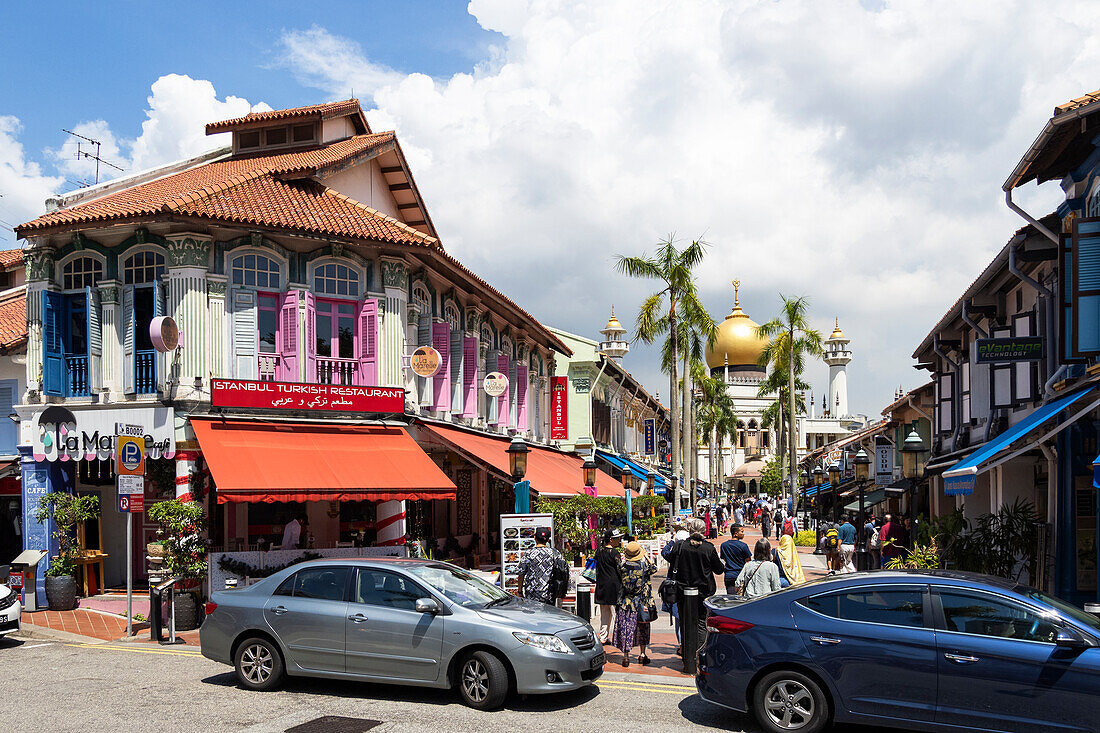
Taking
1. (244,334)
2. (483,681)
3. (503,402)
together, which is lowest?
(483,681)

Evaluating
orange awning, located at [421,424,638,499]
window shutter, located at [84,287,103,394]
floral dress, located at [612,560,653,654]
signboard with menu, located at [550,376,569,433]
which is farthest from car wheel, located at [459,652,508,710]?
signboard with menu, located at [550,376,569,433]

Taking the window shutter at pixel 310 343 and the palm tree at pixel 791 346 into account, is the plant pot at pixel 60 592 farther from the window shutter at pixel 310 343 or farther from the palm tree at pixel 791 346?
the palm tree at pixel 791 346

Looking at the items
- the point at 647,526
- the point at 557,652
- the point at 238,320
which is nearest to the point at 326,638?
the point at 557,652

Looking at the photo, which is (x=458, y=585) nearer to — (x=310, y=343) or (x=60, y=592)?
(x=310, y=343)

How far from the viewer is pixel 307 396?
711 inches

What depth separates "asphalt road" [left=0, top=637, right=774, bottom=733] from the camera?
8469 millimetres

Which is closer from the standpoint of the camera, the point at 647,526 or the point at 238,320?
the point at 238,320

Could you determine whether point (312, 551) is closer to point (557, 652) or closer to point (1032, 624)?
point (557, 652)

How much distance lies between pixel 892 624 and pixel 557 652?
122 inches

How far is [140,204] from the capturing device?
17859mm

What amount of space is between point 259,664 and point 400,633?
1.74 metres

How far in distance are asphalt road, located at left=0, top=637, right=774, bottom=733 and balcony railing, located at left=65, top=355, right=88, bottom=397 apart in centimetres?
785

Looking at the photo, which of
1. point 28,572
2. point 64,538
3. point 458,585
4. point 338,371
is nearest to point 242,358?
point 338,371

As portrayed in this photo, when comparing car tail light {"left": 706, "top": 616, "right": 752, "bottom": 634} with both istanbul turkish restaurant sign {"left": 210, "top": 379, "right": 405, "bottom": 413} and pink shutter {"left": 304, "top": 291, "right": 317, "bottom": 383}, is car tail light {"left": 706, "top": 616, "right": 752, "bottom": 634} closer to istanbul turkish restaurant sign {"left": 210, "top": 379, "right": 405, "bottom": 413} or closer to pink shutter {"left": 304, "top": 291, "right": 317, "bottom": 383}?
istanbul turkish restaurant sign {"left": 210, "top": 379, "right": 405, "bottom": 413}
